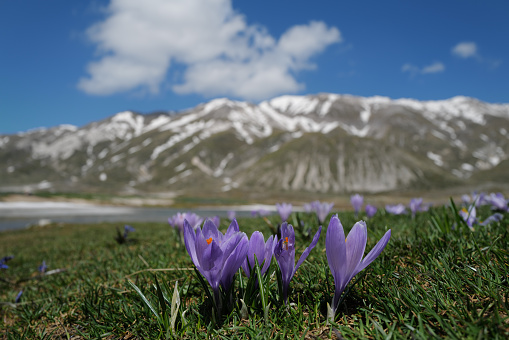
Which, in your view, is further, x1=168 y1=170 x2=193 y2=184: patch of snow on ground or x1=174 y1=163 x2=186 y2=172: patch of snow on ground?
x1=174 y1=163 x2=186 y2=172: patch of snow on ground

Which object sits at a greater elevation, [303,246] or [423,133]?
[423,133]

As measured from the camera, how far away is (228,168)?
141375 millimetres

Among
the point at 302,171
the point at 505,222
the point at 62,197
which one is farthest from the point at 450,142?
Result: the point at 505,222

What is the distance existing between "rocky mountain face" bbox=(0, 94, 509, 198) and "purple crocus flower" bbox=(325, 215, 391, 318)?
100057 millimetres

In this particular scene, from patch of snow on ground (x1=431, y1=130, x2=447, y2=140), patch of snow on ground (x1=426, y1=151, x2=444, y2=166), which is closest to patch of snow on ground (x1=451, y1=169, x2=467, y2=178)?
patch of snow on ground (x1=426, y1=151, x2=444, y2=166)

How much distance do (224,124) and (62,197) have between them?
13266cm

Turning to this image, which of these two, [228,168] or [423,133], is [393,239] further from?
[423,133]

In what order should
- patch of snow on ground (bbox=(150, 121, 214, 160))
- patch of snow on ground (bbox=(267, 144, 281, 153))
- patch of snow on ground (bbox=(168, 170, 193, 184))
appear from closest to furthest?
patch of snow on ground (bbox=(168, 170, 193, 184))
patch of snow on ground (bbox=(267, 144, 281, 153))
patch of snow on ground (bbox=(150, 121, 214, 160))

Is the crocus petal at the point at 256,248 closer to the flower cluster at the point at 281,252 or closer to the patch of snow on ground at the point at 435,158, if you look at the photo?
the flower cluster at the point at 281,252

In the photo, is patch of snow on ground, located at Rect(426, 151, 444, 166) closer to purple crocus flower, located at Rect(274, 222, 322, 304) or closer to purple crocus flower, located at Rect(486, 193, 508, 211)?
purple crocus flower, located at Rect(486, 193, 508, 211)

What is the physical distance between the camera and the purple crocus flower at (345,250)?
1.31m

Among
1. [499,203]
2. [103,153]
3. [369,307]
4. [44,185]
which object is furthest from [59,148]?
[369,307]

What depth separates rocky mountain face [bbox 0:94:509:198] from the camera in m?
115

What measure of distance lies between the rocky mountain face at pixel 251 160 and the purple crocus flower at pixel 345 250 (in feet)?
328
